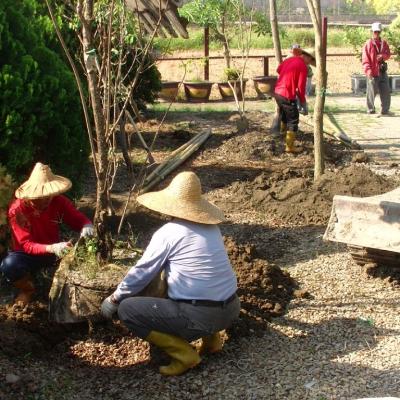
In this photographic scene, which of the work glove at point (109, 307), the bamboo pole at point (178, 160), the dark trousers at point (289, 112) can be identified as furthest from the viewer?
the dark trousers at point (289, 112)

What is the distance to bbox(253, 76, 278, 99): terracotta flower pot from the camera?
17.5 m

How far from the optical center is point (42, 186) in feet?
16.6

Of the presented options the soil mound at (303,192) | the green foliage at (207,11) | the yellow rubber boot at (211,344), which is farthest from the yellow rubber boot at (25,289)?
the green foliage at (207,11)

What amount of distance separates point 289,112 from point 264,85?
6916mm

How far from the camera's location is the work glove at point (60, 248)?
498 cm

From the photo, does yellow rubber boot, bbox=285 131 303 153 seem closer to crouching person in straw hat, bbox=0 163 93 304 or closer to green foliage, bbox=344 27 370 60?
crouching person in straw hat, bbox=0 163 93 304

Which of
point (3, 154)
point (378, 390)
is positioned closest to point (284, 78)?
point (3, 154)

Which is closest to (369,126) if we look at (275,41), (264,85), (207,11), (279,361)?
(275,41)

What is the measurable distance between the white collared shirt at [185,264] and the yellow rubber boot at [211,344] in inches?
12.0

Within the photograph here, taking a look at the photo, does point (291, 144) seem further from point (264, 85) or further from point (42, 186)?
point (264, 85)

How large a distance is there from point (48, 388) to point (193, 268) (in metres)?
1.01

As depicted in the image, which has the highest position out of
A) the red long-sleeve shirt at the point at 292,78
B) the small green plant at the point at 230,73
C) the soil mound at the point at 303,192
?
the red long-sleeve shirt at the point at 292,78

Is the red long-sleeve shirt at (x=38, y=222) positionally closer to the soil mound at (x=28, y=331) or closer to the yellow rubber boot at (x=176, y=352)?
the soil mound at (x=28, y=331)

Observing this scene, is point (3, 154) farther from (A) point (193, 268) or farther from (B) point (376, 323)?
(B) point (376, 323)
